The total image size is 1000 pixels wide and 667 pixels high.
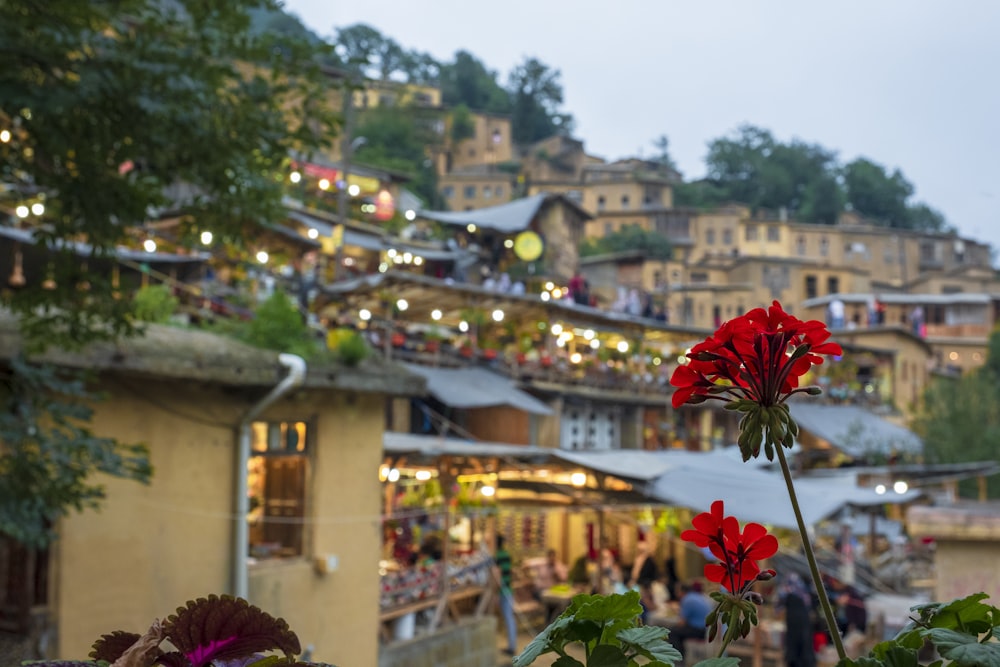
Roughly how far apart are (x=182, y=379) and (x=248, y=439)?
106 cm

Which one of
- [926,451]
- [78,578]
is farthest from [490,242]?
[78,578]

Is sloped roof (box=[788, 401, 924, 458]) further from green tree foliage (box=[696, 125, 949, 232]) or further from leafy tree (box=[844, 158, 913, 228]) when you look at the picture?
leafy tree (box=[844, 158, 913, 228])

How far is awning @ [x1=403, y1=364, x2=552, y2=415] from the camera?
24.2 m

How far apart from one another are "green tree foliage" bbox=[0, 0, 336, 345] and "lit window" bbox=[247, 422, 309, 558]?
4.77 metres

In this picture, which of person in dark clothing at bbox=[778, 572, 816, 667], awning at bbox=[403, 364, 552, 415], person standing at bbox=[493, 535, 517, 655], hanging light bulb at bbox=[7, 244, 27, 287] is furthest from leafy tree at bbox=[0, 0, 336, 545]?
awning at bbox=[403, 364, 552, 415]

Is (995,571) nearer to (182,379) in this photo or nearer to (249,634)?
(182,379)

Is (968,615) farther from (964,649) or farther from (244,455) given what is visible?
(244,455)

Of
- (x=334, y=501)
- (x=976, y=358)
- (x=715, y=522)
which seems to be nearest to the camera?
(x=715, y=522)

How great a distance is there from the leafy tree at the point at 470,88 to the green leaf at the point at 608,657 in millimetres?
92167

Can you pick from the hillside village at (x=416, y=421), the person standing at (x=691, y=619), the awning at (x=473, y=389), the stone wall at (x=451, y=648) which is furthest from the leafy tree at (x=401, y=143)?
the person standing at (x=691, y=619)

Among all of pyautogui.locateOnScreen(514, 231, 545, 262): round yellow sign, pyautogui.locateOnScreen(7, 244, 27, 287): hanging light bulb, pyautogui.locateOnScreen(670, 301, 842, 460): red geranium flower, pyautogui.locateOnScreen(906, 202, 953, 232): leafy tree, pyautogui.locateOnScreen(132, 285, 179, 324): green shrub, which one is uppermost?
pyautogui.locateOnScreen(906, 202, 953, 232): leafy tree

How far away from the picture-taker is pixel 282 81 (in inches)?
309

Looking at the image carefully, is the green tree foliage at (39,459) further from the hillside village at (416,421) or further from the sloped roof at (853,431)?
the sloped roof at (853,431)

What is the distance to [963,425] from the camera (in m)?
36.9
